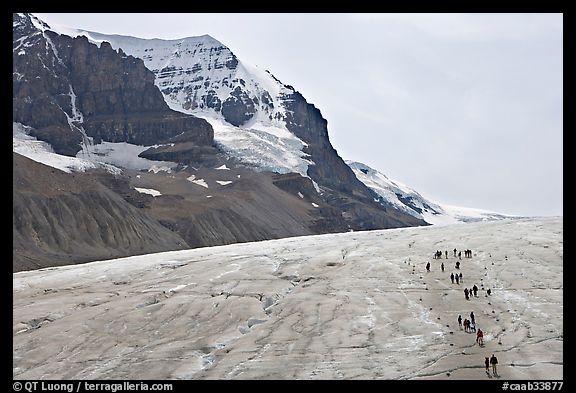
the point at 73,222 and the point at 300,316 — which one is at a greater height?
the point at 300,316

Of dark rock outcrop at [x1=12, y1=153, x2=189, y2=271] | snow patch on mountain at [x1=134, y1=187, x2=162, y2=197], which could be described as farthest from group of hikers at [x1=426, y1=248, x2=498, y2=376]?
snow patch on mountain at [x1=134, y1=187, x2=162, y2=197]

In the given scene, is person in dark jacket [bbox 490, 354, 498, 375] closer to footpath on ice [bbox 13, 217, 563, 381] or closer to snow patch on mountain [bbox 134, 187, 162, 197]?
footpath on ice [bbox 13, 217, 563, 381]

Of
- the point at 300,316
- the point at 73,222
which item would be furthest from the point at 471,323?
the point at 73,222

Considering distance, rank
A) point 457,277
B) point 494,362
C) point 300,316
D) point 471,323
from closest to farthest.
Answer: point 494,362 < point 471,323 < point 300,316 < point 457,277

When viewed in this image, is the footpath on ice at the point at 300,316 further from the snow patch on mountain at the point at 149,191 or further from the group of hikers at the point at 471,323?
the snow patch on mountain at the point at 149,191

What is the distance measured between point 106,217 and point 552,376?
344ft

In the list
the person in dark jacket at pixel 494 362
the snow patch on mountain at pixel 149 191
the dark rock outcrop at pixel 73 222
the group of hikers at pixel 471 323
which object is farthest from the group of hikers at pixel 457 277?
the snow patch on mountain at pixel 149 191

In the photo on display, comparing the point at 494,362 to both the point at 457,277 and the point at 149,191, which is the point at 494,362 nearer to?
the point at 457,277

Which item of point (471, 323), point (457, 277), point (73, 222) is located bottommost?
point (73, 222)

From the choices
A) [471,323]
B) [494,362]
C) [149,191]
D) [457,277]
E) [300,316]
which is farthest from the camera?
[149,191]

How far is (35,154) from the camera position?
A: 18438 centimetres
